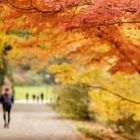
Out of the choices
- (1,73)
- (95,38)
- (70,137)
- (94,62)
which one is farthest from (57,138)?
(1,73)

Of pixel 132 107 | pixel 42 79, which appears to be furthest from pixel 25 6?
pixel 42 79

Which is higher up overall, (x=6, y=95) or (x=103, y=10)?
(x=103, y=10)

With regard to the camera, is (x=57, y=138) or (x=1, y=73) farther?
(x=1, y=73)

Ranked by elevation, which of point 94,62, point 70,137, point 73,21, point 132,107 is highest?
point 73,21

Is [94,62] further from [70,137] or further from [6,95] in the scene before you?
[6,95]

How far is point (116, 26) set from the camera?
13148 millimetres

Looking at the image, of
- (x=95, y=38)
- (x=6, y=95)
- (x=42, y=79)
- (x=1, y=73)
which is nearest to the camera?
(x=95, y=38)

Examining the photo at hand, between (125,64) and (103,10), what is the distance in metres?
5.61

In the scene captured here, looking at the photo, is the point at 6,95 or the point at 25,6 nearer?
the point at 25,6

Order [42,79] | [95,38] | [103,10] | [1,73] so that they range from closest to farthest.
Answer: [103,10], [95,38], [1,73], [42,79]

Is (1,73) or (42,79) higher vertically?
(1,73)

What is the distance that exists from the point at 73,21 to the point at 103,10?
1.19 m

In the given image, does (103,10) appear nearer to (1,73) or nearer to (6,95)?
(6,95)

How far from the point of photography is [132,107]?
19625 millimetres
